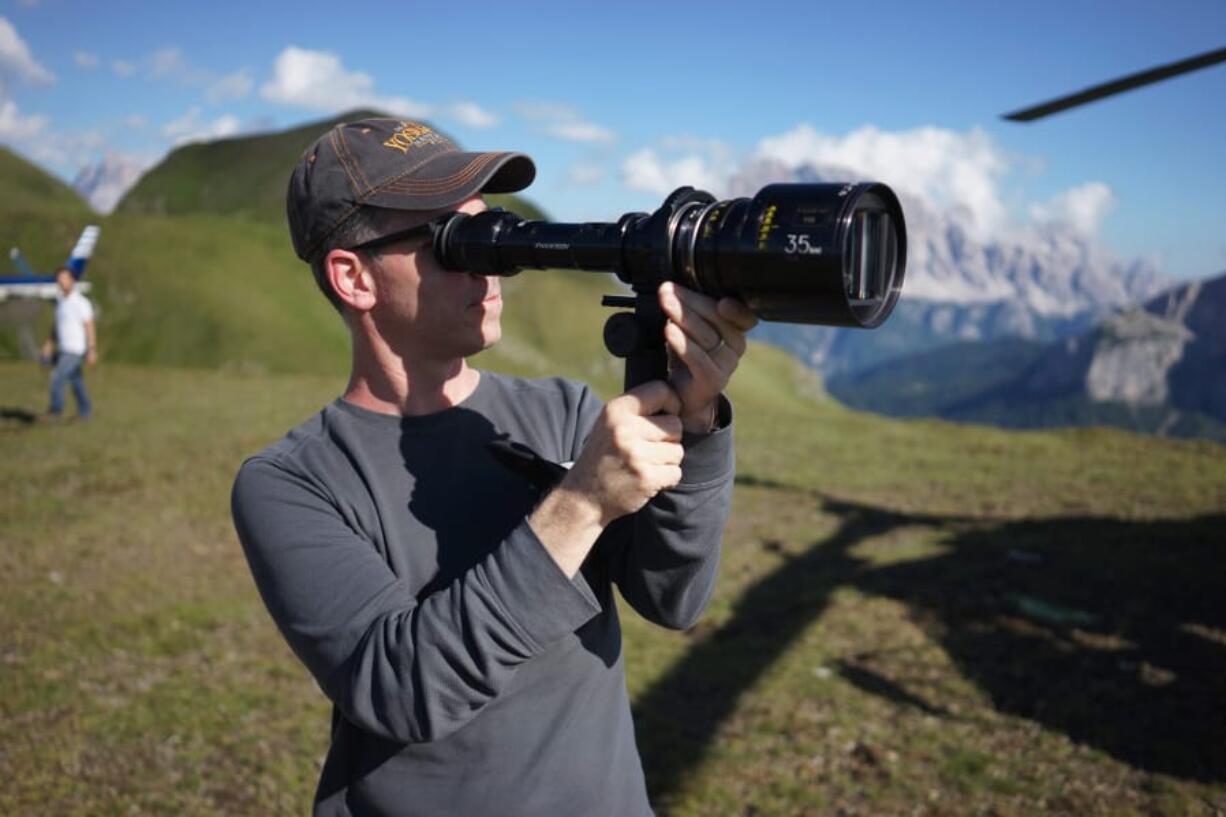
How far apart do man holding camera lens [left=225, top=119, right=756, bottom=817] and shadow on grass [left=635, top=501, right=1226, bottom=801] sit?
361cm

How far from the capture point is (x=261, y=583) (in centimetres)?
188

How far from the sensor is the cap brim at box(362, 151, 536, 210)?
190 centimetres

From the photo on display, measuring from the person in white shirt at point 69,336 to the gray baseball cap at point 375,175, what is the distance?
44.0 ft

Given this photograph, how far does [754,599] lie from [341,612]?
700cm

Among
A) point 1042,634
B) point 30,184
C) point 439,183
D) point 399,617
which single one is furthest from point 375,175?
point 30,184

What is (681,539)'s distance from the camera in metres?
1.87

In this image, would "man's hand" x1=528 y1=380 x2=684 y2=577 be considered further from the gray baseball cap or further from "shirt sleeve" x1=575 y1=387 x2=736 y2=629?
the gray baseball cap

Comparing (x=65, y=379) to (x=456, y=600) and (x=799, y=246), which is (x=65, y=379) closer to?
(x=456, y=600)

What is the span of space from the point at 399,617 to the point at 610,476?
1.55 feet

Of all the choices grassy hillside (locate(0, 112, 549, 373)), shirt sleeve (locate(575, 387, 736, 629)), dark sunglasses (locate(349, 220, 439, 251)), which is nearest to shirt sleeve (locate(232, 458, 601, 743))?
shirt sleeve (locate(575, 387, 736, 629))

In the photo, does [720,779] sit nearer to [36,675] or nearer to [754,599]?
[754,599]

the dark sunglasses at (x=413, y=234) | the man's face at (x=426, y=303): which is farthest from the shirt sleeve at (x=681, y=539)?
the dark sunglasses at (x=413, y=234)

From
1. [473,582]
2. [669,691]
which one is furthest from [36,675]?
[473,582]

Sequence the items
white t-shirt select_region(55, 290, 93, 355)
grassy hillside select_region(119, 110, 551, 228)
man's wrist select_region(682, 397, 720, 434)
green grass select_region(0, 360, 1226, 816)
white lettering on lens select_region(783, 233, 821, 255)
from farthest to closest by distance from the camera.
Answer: grassy hillside select_region(119, 110, 551, 228) < white t-shirt select_region(55, 290, 93, 355) < green grass select_region(0, 360, 1226, 816) < man's wrist select_region(682, 397, 720, 434) < white lettering on lens select_region(783, 233, 821, 255)
